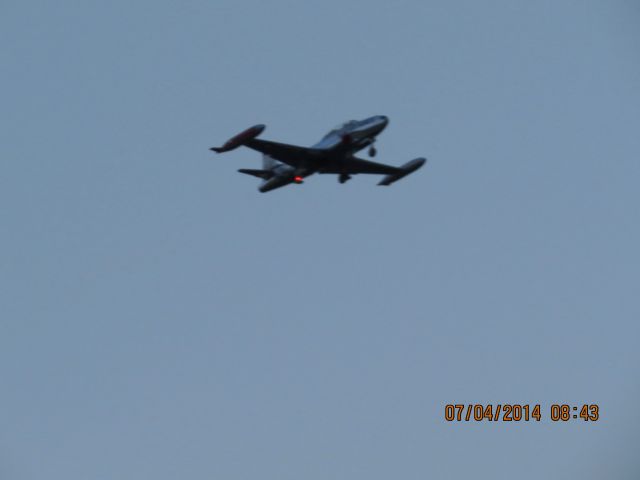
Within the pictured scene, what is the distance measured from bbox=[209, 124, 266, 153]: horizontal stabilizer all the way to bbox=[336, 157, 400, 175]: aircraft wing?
21.2 ft

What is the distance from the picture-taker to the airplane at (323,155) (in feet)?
175

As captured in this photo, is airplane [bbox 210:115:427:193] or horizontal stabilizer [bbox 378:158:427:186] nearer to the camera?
airplane [bbox 210:115:427:193]

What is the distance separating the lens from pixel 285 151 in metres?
54.8

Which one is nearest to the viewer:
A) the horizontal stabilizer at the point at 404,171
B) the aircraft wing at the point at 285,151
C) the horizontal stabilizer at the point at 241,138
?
the horizontal stabilizer at the point at 241,138

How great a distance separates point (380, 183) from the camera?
58312mm

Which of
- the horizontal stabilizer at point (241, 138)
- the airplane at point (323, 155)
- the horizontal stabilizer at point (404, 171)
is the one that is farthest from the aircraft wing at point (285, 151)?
the horizontal stabilizer at point (404, 171)

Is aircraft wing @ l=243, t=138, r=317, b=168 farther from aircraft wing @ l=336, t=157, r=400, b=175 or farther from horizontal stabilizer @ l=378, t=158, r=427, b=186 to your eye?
horizontal stabilizer @ l=378, t=158, r=427, b=186

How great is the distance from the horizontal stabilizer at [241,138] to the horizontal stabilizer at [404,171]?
9790mm

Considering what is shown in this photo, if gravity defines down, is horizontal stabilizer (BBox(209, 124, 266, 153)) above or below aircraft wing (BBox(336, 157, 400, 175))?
above

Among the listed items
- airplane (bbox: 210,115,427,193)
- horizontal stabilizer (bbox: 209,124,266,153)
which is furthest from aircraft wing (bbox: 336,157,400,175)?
horizontal stabilizer (bbox: 209,124,266,153)

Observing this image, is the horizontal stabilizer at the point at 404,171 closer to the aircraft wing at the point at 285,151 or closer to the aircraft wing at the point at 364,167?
the aircraft wing at the point at 364,167

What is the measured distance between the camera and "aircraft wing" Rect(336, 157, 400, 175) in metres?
56.5

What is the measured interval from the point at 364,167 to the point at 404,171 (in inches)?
93.9

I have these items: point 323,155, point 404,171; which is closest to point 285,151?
point 323,155
